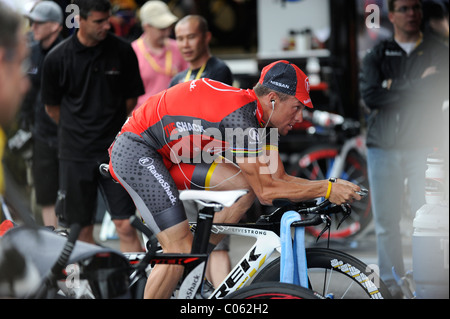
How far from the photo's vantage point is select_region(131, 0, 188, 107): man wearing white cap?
6.38 m

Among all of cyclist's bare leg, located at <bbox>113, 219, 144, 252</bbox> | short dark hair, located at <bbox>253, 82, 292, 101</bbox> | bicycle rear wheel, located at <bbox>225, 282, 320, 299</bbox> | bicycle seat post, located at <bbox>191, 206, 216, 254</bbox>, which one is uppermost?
short dark hair, located at <bbox>253, 82, 292, 101</bbox>

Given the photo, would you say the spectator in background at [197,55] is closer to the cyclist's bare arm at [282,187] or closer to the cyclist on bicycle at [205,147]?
the cyclist on bicycle at [205,147]

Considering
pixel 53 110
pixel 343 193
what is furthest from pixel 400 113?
pixel 53 110

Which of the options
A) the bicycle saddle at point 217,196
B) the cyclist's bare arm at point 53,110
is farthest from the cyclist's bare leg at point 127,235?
the bicycle saddle at point 217,196

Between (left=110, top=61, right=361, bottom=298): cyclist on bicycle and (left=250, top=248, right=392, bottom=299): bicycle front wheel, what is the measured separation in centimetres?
34

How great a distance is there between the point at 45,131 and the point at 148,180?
2.72m

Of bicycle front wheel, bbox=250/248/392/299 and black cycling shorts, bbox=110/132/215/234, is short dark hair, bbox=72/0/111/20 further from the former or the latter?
bicycle front wheel, bbox=250/248/392/299

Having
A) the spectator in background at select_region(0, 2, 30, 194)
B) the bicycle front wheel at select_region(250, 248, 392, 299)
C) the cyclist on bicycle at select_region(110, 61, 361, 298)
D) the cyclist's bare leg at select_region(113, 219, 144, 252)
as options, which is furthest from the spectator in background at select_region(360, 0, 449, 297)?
the spectator in background at select_region(0, 2, 30, 194)

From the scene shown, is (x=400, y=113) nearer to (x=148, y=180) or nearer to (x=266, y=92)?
(x=266, y=92)

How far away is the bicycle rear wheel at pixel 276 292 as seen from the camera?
3186mm

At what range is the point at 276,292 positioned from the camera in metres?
3.20

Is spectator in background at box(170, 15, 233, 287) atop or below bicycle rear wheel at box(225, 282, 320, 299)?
atop
